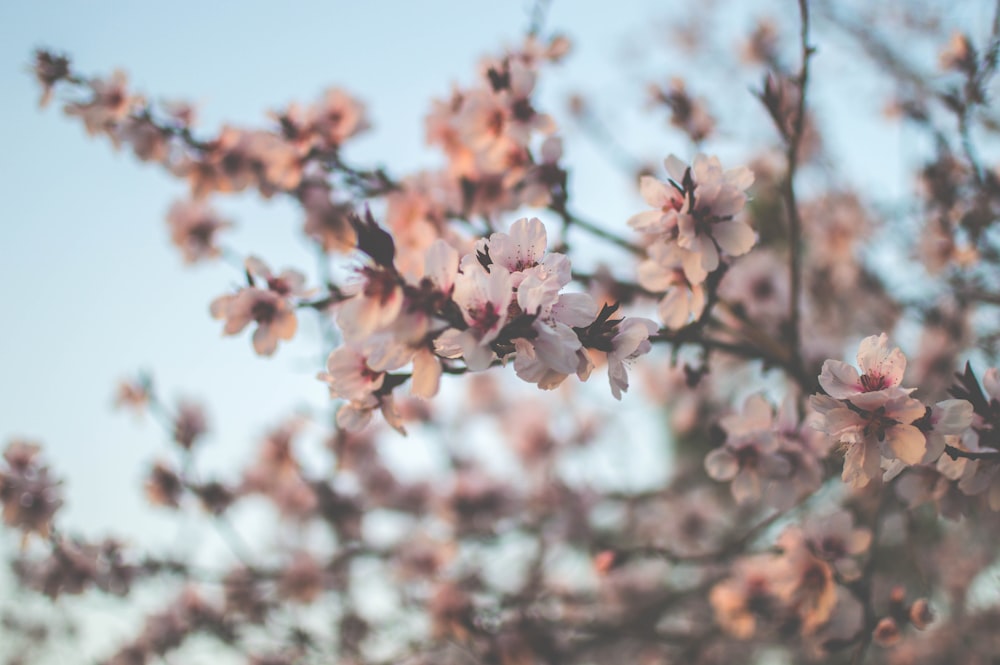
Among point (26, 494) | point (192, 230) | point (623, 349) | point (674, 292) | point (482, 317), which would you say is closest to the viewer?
point (482, 317)

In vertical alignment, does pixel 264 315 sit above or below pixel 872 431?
above

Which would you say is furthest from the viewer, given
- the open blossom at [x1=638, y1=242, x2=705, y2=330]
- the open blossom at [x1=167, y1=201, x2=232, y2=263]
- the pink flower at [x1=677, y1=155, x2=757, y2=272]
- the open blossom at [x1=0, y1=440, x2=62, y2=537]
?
the open blossom at [x1=167, y1=201, x2=232, y2=263]

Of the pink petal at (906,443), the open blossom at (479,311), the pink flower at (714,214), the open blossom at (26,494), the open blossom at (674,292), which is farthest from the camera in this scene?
the open blossom at (26,494)

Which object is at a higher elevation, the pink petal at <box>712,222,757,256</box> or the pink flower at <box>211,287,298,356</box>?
the pink flower at <box>211,287,298,356</box>

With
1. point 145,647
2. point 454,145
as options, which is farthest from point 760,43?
point 145,647

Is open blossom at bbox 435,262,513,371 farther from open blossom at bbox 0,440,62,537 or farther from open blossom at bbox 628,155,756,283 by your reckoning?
open blossom at bbox 0,440,62,537

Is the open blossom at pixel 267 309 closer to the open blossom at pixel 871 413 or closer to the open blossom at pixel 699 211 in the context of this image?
the open blossom at pixel 699 211

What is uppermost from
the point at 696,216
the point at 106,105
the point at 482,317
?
the point at 106,105

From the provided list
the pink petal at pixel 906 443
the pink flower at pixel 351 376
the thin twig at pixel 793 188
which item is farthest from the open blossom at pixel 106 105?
the pink petal at pixel 906 443

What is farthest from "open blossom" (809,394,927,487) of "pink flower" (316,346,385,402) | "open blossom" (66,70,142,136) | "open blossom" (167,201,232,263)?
"open blossom" (167,201,232,263)

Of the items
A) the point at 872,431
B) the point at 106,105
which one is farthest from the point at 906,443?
the point at 106,105

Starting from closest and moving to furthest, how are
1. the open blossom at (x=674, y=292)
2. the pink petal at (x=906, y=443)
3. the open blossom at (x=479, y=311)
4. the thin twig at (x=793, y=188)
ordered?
the open blossom at (x=479, y=311)
the pink petal at (x=906, y=443)
the open blossom at (x=674, y=292)
the thin twig at (x=793, y=188)

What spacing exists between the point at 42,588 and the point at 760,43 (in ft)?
14.9

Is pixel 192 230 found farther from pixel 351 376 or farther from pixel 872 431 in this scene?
pixel 872 431
